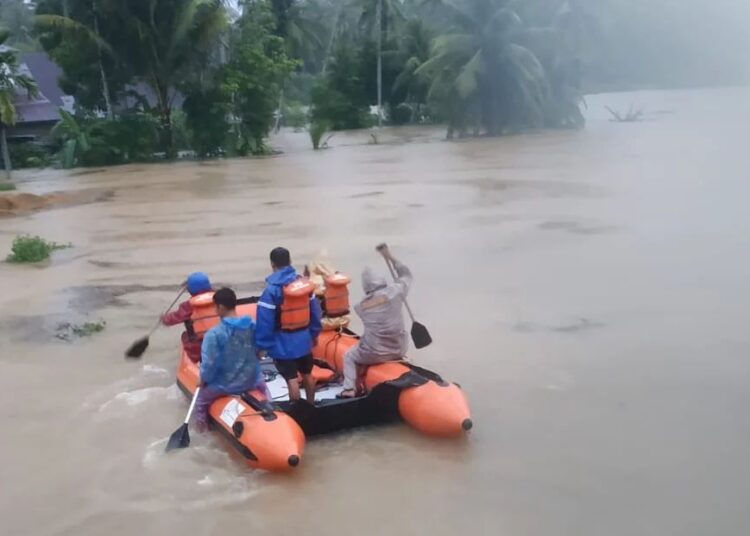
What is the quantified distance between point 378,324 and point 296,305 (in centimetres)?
63

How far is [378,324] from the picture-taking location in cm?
596

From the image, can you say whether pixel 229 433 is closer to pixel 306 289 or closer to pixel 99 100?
pixel 306 289

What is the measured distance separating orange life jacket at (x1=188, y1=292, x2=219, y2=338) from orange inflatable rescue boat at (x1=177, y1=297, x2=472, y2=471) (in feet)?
1.63

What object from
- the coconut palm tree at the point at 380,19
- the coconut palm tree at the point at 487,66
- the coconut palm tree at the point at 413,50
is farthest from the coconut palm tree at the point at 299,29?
the coconut palm tree at the point at 487,66

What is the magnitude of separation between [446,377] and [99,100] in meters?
23.2

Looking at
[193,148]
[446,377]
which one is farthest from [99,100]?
[446,377]

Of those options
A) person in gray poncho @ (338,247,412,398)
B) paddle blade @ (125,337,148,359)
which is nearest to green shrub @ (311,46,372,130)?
paddle blade @ (125,337,148,359)

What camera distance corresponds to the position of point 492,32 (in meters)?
31.2

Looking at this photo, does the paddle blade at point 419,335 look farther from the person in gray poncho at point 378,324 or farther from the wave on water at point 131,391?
the wave on water at point 131,391

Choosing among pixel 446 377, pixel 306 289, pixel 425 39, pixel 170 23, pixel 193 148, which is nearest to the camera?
pixel 306 289

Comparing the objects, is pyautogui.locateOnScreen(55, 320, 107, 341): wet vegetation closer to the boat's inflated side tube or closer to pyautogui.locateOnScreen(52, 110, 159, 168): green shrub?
the boat's inflated side tube

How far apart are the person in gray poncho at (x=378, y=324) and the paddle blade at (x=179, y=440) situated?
1.09 metres

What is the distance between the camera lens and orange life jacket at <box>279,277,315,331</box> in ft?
18.5

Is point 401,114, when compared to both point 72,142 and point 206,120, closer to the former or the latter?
point 206,120
